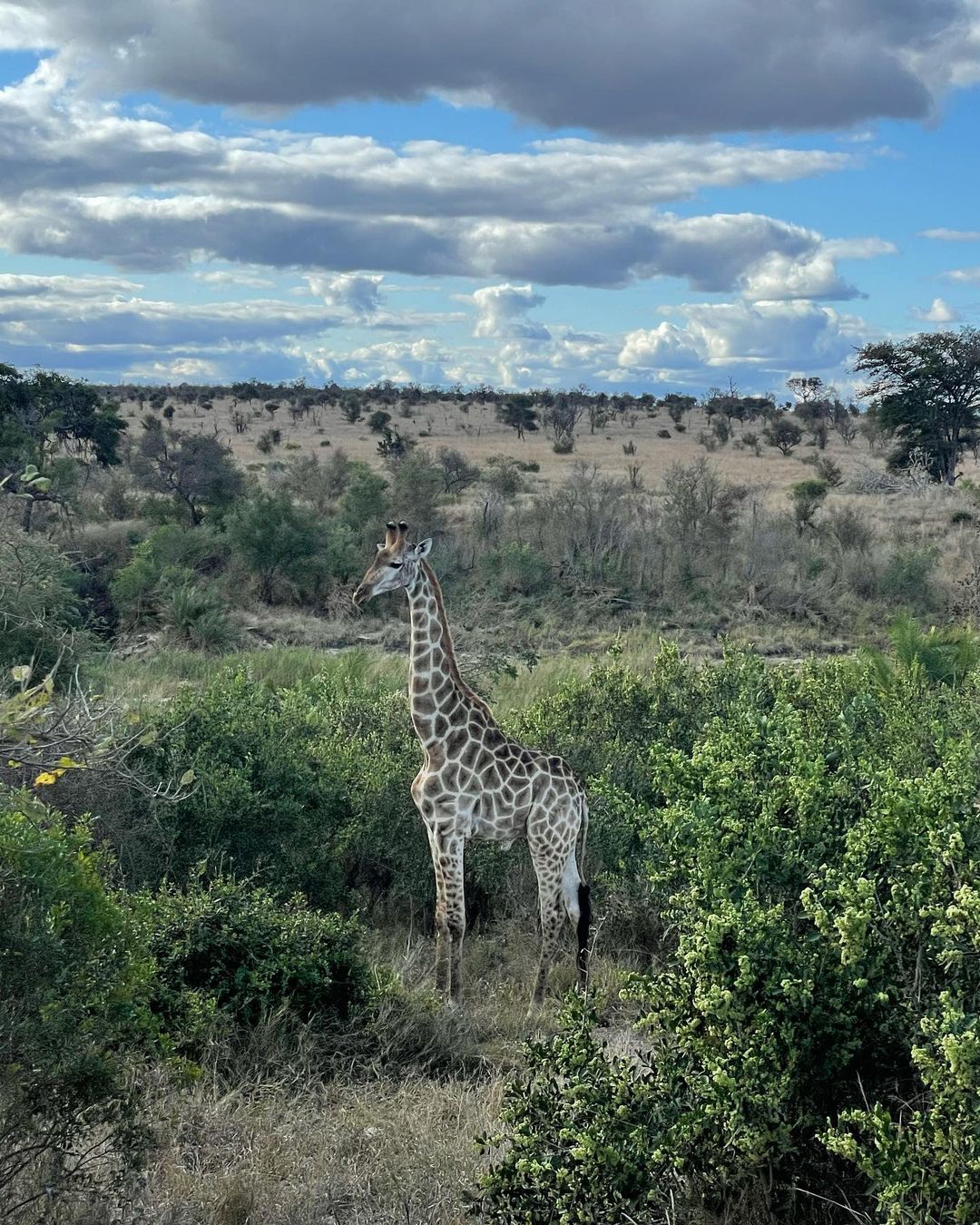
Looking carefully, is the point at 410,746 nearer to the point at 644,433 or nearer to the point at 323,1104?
the point at 323,1104

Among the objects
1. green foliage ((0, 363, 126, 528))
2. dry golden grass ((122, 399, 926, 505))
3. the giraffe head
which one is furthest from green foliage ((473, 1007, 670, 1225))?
dry golden grass ((122, 399, 926, 505))

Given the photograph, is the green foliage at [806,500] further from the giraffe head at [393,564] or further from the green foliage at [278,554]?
the giraffe head at [393,564]

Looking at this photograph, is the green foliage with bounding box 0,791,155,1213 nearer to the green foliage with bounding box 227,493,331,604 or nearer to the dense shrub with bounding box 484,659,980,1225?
the dense shrub with bounding box 484,659,980,1225

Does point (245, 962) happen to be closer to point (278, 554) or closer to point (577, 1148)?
point (577, 1148)

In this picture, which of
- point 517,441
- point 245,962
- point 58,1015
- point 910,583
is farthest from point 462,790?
point 517,441

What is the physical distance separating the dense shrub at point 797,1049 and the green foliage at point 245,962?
6.90 feet

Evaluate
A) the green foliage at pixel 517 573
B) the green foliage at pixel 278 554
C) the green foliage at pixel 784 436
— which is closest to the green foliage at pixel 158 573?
the green foliage at pixel 278 554

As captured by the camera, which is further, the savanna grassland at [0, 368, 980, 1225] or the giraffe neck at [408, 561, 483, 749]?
the giraffe neck at [408, 561, 483, 749]

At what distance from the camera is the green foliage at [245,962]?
5762 mm

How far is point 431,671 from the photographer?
7152mm

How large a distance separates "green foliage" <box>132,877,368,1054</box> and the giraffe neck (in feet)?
4.17

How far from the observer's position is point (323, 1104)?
5363 mm

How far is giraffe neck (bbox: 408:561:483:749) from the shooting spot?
7.12 metres

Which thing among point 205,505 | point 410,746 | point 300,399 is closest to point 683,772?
point 410,746
